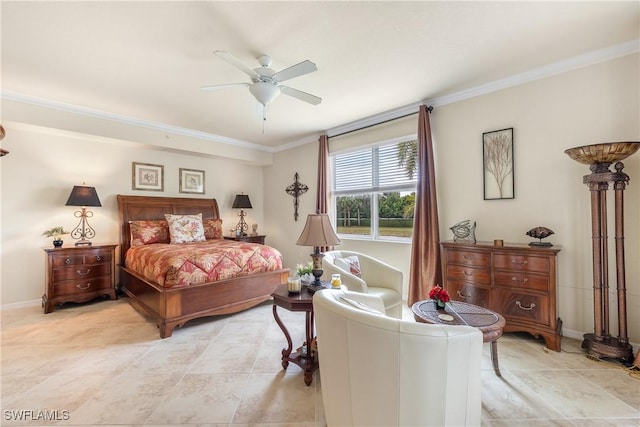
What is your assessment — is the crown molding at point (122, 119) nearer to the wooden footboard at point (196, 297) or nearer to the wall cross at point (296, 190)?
the wall cross at point (296, 190)

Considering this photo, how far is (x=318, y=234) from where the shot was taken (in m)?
2.25

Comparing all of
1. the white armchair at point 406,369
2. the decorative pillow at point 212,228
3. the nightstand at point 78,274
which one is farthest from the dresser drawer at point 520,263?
the nightstand at point 78,274

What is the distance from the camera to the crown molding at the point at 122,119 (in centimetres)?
334

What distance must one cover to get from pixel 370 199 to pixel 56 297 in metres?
4.51

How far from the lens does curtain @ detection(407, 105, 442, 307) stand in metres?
3.42

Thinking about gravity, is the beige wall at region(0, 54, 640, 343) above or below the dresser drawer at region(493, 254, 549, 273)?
above

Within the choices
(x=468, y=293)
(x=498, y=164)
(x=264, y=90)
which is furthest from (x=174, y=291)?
(x=498, y=164)

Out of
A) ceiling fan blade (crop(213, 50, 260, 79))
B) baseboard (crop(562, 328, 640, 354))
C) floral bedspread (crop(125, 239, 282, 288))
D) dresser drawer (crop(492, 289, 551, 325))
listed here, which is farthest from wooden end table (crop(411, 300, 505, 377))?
ceiling fan blade (crop(213, 50, 260, 79))

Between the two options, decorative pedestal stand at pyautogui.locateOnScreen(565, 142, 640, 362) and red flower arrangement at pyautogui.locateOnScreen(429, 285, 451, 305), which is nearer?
red flower arrangement at pyautogui.locateOnScreen(429, 285, 451, 305)

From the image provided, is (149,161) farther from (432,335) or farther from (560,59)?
(560,59)

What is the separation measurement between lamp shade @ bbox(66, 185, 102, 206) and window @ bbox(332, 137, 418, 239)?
11.9ft

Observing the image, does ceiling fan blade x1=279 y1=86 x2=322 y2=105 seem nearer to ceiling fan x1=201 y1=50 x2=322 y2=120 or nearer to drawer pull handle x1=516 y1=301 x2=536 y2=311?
ceiling fan x1=201 y1=50 x2=322 y2=120

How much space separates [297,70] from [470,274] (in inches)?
102

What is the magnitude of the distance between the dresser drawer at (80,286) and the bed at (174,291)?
25 cm
